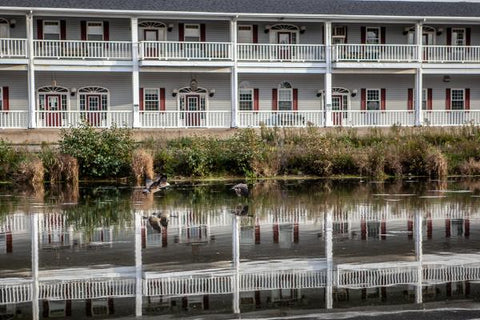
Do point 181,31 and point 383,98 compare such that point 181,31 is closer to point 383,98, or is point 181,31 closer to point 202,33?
point 202,33

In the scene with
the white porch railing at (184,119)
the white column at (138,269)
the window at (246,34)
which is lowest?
the white column at (138,269)

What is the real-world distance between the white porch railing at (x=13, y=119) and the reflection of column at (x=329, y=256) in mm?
21157

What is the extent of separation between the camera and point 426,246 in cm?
1393

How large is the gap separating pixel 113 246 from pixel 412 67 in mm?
29288

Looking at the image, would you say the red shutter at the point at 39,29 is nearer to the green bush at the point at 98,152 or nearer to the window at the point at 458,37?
the green bush at the point at 98,152

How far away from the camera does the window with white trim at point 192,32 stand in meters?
41.2

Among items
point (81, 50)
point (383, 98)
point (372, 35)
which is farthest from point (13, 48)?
point (383, 98)

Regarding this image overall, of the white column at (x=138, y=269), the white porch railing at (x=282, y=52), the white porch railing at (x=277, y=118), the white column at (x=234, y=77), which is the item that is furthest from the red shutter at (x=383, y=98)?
the white column at (x=138, y=269)

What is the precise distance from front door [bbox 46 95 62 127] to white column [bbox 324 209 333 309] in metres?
20.9

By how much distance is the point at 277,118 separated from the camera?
129 ft

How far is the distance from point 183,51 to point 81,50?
195 inches

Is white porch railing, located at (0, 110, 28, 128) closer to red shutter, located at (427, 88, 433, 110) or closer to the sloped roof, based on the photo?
the sloped roof

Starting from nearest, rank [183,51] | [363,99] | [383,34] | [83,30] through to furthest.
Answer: [183,51], [83,30], [383,34], [363,99]

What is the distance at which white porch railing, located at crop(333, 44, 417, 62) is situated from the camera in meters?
39.9
